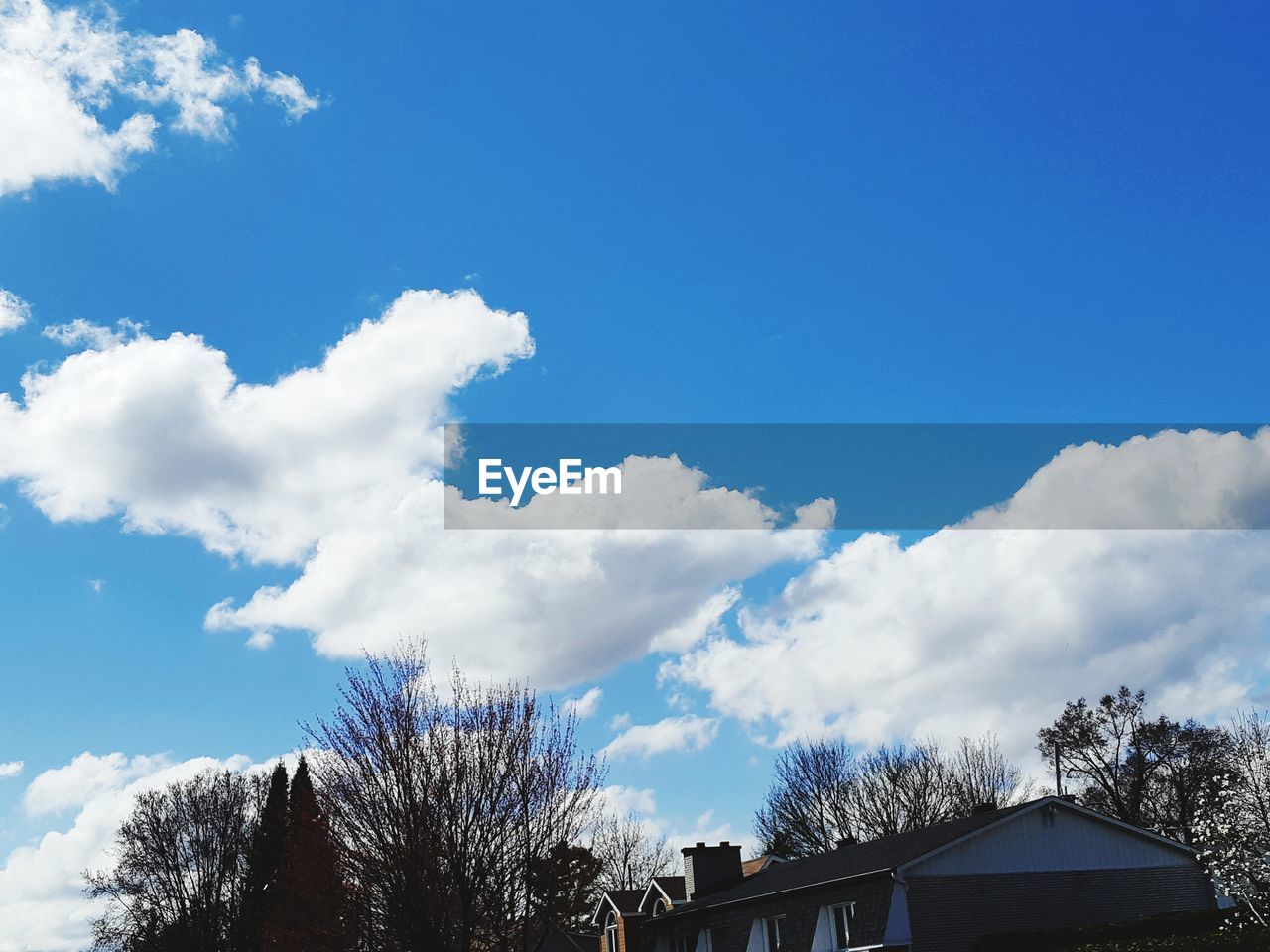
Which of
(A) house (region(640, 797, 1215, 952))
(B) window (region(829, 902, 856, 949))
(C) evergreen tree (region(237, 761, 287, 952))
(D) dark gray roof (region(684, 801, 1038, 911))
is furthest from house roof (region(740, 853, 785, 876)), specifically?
(C) evergreen tree (region(237, 761, 287, 952))

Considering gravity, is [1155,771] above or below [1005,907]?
above

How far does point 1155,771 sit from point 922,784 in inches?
593

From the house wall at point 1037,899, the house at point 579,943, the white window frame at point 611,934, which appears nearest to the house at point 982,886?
the house wall at point 1037,899

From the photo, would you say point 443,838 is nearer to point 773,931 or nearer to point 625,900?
point 773,931

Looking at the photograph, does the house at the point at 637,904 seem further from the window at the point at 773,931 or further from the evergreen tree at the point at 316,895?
the evergreen tree at the point at 316,895

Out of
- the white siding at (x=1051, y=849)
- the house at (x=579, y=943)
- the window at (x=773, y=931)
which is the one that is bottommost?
the house at (x=579, y=943)

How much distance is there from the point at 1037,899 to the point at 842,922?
20.9 feet

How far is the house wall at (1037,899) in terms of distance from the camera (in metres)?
34.0

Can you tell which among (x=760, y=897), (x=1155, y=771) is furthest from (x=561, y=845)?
(x=1155, y=771)

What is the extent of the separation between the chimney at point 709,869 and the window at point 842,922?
14506 mm

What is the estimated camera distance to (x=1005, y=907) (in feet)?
115

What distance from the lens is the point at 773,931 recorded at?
39844mm

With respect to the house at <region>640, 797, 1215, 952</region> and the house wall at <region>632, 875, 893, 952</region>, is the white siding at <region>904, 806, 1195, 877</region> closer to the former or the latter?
the house at <region>640, 797, 1215, 952</region>

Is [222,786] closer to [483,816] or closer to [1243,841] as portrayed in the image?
[483,816]
